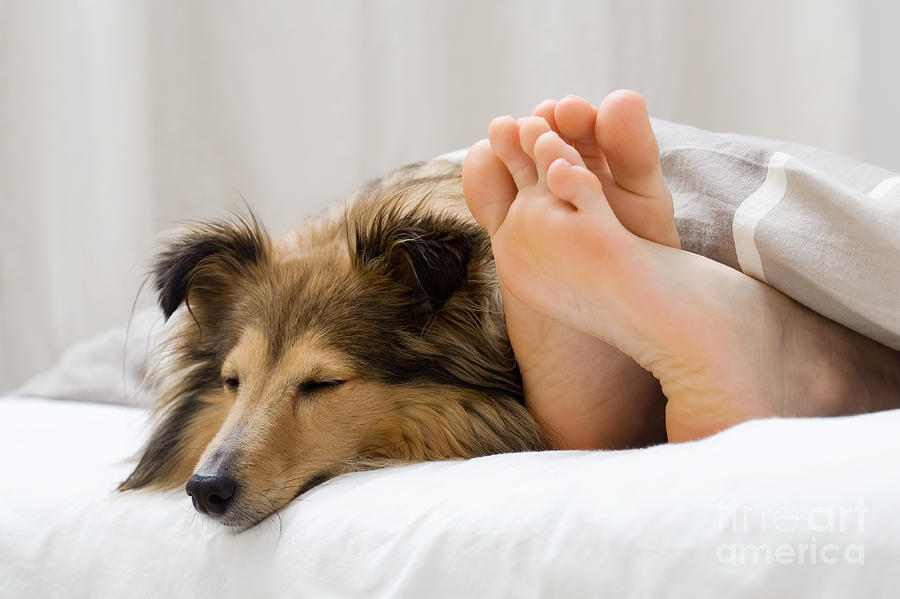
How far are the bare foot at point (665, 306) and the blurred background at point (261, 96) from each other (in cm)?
203

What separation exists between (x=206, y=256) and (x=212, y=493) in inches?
19.9

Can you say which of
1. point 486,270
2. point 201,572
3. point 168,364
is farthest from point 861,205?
point 168,364

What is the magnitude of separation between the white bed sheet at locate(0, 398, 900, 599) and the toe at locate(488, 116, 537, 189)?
38 centimetres

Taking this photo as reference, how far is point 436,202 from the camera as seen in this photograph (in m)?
1.61

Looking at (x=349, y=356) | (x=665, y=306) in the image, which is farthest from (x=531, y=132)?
(x=349, y=356)

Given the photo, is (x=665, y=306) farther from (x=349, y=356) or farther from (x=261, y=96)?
(x=261, y=96)

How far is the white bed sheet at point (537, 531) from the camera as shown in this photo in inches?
29.3

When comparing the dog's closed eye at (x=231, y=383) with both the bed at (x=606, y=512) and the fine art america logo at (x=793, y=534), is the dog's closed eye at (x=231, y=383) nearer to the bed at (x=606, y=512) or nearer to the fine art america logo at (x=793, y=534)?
the bed at (x=606, y=512)

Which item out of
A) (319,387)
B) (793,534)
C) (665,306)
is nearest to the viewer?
(793,534)

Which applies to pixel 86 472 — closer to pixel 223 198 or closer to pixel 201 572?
pixel 201 572

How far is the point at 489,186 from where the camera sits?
126cm

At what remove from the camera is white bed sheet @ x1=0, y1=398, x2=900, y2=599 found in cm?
75

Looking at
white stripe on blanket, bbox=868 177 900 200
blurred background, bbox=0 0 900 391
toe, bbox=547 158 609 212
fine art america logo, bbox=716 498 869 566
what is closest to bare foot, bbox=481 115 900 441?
toe, bbox=547 158 609 212

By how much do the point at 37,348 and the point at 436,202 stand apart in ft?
8.63
